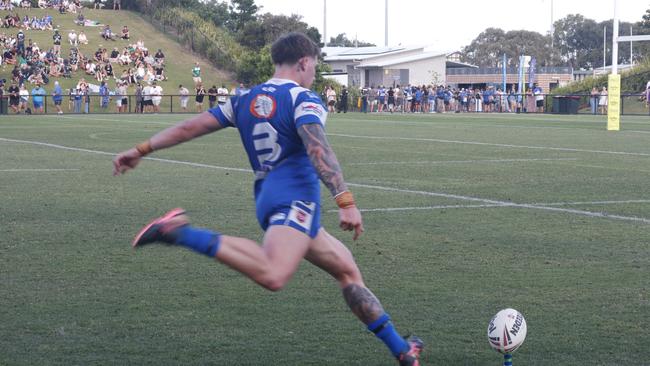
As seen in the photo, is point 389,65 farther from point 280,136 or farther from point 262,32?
point 280,136

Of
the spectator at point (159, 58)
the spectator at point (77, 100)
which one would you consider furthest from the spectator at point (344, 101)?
the spectator at point (77, 100)

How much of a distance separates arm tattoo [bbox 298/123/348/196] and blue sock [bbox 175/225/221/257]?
65 cm

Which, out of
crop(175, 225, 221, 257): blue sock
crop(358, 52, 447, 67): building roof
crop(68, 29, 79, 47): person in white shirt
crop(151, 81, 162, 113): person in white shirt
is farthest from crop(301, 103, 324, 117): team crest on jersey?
crop(358, 52, 447, 67): building roof

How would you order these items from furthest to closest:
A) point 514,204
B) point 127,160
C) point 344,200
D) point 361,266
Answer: point 514,204, point 361,266, point 127,160, point 344,200

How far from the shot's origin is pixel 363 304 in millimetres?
5590

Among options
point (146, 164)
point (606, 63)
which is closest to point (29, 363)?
point (146, 164)

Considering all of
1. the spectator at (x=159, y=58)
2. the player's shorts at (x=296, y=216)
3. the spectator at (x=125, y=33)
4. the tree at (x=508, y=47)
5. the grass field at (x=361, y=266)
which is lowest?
the grass field at (x=361, y=266)

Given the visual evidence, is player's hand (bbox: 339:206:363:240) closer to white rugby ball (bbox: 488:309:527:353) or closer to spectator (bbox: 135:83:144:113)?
white rugby ball (bbox: 488:309:527:353)

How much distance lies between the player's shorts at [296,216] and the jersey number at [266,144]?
0.87ft

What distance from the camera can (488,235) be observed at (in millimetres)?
10211

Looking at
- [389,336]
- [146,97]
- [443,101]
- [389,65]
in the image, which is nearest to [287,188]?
[389,336]

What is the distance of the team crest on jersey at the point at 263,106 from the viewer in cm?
540

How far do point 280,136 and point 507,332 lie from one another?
1544 millimetres

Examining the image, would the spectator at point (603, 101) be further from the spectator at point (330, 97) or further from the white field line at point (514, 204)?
the white field line at point (514, 204)
